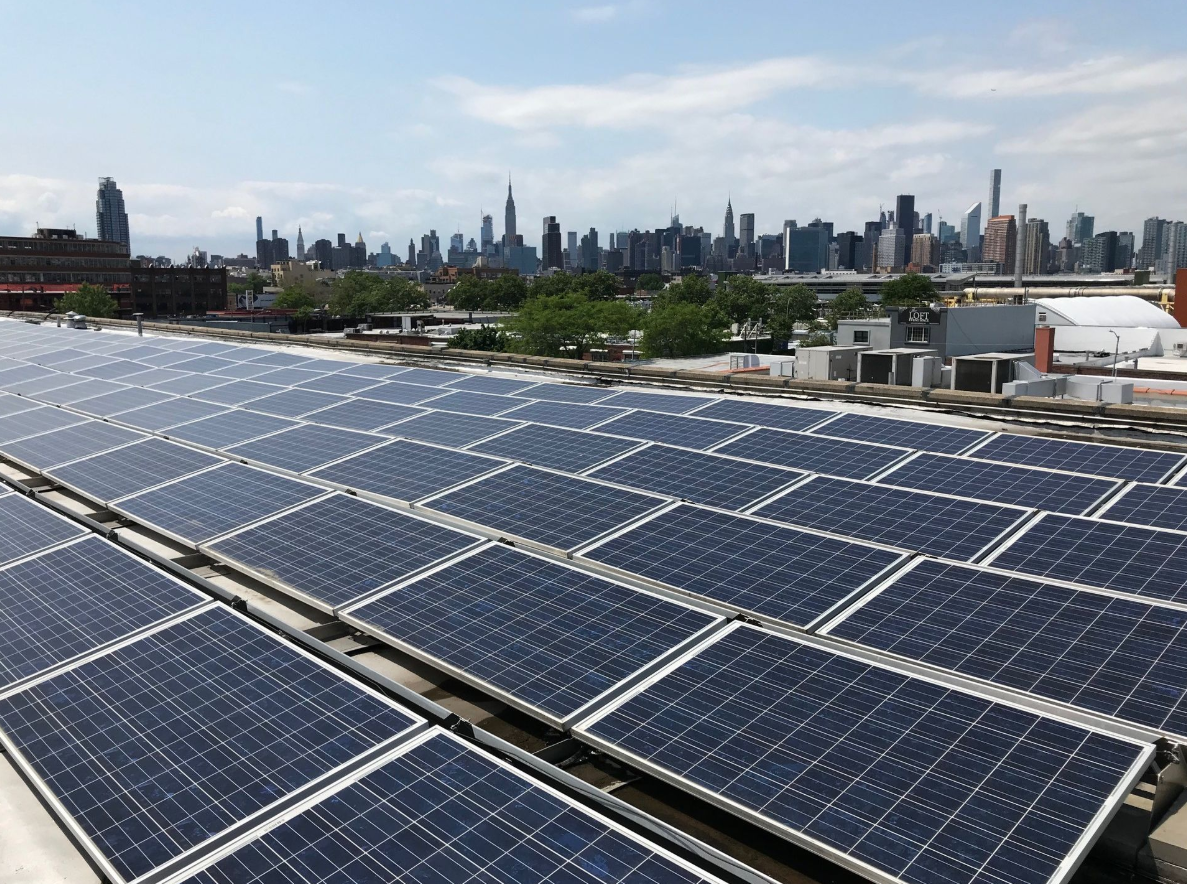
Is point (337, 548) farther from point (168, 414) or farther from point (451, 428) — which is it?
point (168, 414)

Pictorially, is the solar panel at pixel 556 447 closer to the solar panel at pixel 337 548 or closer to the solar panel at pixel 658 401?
the solar panel at pixel 658 401

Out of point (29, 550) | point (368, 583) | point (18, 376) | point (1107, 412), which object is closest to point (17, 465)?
point (29, 550)

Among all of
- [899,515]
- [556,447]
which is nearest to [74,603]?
[556,447]

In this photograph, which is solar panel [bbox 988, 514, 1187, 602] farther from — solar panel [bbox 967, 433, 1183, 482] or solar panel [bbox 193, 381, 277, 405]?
solar panel [bbox 193, 381, 277, 405]

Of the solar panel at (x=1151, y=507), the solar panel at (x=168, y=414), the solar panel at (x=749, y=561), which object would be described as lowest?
the solar panel at (x=749, y=561)

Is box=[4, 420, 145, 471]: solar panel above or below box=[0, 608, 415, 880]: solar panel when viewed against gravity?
above

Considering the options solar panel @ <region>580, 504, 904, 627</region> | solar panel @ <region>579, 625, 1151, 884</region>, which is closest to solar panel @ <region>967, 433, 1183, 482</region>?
solar panel @ <region>580, 504, 904, 627</region>

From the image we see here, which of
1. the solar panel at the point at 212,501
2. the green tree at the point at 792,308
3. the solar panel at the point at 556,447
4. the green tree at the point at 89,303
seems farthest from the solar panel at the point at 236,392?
the green tree at the point at 792,308
